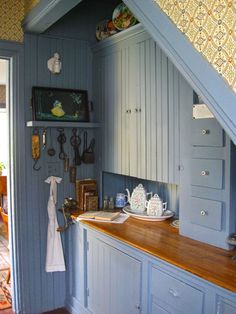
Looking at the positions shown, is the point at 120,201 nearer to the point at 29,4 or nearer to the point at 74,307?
the point at 74,307

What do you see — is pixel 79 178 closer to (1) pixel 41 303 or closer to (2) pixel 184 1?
(1) pixel 41 303

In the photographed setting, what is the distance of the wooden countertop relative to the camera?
1511 millimetres

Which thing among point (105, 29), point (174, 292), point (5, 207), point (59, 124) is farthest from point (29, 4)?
point (5, 207)

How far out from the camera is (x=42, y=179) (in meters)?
2.80

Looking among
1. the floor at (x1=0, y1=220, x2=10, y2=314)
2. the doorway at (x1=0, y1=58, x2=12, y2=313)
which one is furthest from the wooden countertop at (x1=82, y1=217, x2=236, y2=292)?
the floor at (x1=0, y1=220, x2=10, y2=314)

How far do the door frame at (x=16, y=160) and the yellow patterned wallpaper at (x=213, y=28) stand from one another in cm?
174

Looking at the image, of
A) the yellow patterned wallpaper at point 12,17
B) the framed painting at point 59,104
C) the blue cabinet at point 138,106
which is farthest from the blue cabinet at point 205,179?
the yellow patterned wallpaper at point 12,17

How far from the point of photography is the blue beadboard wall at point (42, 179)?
274cm

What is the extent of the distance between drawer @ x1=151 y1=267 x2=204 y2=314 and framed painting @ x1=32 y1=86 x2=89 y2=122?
4.75ft

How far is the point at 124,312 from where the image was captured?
6.87 feet

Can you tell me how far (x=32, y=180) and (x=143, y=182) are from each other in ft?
2.88

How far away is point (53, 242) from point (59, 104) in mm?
1092

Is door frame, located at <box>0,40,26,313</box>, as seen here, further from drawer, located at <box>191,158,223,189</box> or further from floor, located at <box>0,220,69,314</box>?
drawer, located at <box>191,158,223,189</box>

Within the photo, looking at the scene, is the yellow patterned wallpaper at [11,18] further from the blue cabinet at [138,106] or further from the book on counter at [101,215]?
the book on counter at [101,215]
